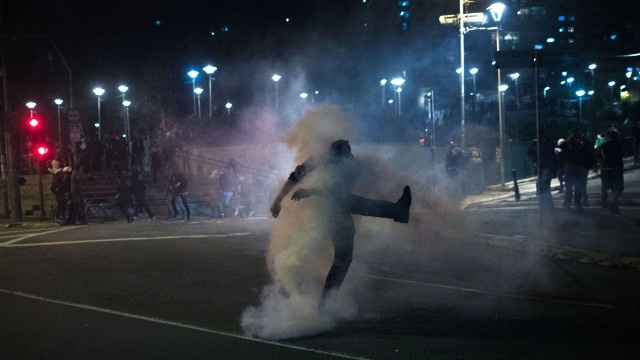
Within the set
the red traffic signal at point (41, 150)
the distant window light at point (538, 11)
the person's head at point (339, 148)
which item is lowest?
the person's head at point (339, 148)

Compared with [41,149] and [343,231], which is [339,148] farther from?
[41,149]

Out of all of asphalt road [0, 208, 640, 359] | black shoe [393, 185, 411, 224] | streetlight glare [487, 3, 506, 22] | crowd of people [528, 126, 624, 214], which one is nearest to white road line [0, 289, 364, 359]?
asphalt road [0, 208, 640, 359]

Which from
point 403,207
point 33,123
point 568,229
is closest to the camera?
point 403,207

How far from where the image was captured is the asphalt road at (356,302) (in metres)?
6.83

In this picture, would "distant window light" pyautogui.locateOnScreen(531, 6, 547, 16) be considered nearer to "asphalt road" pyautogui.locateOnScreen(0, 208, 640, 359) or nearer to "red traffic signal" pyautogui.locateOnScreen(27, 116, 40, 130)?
"red traffic signal" pyautogui.locateOnScreen(27, 116, 40, 130)

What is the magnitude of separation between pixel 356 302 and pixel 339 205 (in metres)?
1.64

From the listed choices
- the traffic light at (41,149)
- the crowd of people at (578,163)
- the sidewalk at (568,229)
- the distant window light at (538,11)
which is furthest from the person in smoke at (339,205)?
the distant window light at (538,11)

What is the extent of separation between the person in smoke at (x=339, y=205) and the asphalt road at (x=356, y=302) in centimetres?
60

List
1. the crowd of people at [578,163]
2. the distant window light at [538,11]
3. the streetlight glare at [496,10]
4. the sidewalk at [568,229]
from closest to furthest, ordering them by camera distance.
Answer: the sidewalk at [568,229] < the crowd of people at [578,163] < the streetlight glare at [496,10] < the distant window light at [538,11]

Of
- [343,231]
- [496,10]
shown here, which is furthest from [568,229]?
[496,10]

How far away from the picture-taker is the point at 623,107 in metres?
65.8

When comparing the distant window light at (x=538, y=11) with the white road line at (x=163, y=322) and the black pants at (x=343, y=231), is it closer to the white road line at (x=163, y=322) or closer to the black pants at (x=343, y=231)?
the white road line at (x=163, y=322)

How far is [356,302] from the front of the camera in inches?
347

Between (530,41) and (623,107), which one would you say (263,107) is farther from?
(530,41)
